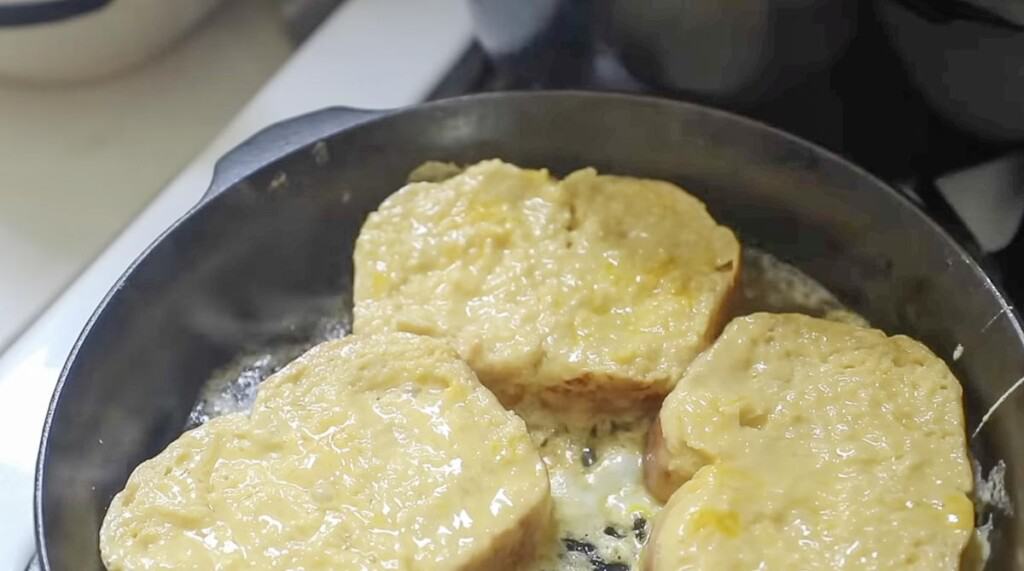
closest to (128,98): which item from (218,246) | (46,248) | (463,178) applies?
(46,248)

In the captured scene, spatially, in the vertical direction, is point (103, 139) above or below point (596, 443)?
above

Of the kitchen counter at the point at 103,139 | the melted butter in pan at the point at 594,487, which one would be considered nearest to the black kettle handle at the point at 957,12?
the melted butter in pan at the point at 594,487

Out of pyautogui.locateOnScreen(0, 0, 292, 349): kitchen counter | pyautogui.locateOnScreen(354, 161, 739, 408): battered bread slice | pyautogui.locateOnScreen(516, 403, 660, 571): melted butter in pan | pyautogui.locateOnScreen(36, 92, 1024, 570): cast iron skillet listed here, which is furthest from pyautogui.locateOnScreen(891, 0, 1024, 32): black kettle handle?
pyautogui.locateOnScreen(0, 0, 292, 349): kitchen counter

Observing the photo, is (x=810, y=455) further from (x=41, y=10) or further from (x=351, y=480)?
(x=41, y=10)

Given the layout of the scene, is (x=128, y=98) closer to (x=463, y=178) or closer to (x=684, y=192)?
(x=463, y=178)

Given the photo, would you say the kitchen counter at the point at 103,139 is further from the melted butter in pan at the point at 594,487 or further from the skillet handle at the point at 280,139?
the melted butter in pan at the point at 594,487

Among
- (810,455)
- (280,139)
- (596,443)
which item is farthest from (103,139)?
(810,455)
